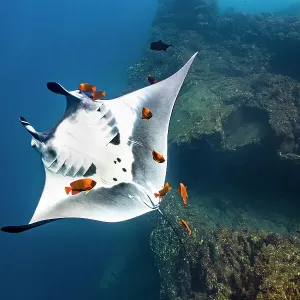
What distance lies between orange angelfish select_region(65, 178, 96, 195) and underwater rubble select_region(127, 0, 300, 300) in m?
3.59

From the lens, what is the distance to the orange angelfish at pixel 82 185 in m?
2.44

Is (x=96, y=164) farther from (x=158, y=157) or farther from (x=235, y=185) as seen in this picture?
(x=235, y=185)

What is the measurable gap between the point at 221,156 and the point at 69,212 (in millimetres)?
8740

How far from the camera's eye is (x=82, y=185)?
8.02ft

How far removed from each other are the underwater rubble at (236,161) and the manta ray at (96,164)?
128 inches

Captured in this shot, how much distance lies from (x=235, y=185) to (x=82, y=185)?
30.9 feet

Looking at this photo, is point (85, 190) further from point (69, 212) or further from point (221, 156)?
point (221, 156)

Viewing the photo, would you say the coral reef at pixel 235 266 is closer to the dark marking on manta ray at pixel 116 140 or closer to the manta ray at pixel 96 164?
the manta ray at pixel 96 164

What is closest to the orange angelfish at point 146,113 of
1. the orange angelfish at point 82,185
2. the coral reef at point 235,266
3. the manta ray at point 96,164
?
the manta ray at point 96,164

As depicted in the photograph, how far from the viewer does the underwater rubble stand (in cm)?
513

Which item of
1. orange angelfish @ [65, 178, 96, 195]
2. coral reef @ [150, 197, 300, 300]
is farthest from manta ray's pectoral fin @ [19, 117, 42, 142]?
coral reef @ [150, 197, 300, 300]

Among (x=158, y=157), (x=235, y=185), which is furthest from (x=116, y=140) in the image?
(x=235, y=185)

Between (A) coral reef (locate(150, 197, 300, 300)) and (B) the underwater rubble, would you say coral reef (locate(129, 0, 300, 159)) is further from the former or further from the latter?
(A) coral reef (locate(150, 197, 300, 300))

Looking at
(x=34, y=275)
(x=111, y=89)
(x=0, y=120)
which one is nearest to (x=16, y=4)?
(x=0, y=120)
